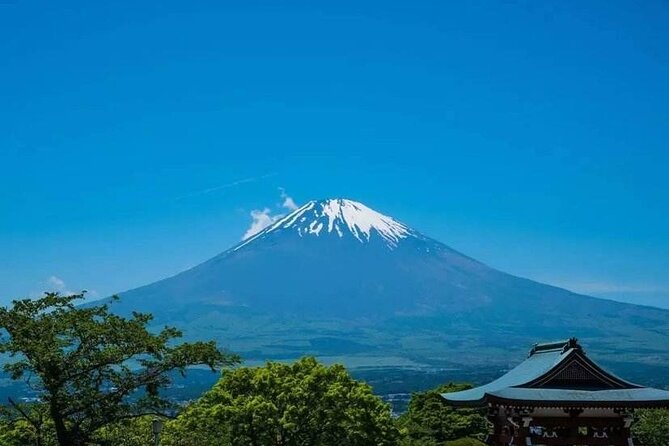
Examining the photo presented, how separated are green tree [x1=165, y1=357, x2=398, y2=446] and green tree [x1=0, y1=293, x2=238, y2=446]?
27.0 ft

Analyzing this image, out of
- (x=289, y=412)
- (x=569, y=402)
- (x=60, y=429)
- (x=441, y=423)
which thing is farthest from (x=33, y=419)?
(x=441, y=423)

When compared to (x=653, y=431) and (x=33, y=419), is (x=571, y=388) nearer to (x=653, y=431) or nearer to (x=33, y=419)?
(x=33, y=419)

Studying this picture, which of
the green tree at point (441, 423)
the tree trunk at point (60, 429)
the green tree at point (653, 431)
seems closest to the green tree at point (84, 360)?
the tree trunk at point (60, 429)

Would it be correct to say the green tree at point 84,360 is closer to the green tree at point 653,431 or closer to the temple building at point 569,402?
the temple building at point 569,402

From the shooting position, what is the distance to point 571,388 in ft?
57.6

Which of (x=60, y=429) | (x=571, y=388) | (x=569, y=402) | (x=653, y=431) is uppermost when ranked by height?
(x=571, y=388)

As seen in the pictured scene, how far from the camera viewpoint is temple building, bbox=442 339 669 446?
17.1 metres

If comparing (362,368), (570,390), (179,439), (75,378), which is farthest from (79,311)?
(362,368)

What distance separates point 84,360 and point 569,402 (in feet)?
34.3

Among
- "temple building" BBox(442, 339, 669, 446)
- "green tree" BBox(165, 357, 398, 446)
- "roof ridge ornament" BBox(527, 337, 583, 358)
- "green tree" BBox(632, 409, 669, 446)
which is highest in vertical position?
"roof ridge ornament" BBox(527, 337, 583, 358)

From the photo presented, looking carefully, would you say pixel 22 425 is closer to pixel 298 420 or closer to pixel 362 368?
pixel 298 420

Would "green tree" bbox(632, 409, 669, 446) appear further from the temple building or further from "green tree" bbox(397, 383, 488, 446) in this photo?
the temple building

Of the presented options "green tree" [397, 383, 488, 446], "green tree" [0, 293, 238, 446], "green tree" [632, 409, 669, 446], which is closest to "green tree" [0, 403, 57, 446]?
"green tree" [0, 293, 238, 446]

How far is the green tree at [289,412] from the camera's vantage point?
25.0m
